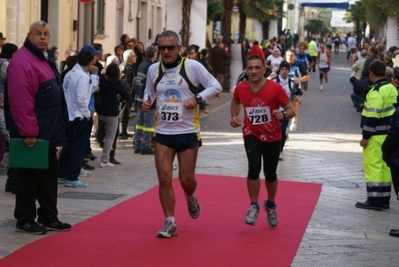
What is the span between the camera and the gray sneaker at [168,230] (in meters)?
8.49

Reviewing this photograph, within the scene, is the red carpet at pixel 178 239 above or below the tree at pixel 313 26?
below

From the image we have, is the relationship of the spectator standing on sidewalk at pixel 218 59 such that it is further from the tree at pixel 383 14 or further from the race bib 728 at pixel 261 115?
the race bib 728 at pixel 261 115

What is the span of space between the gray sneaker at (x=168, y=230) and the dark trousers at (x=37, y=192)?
1059mm

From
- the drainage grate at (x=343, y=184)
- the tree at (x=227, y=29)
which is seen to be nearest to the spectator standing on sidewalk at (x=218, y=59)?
the tree at (x=227, y=29)

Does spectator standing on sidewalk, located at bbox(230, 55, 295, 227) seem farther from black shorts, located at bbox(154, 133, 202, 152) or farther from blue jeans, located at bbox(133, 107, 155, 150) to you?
blue jeans, located at bbox(133, 107, 155, 150)

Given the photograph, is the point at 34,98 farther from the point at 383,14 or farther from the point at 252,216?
the point at 383,14

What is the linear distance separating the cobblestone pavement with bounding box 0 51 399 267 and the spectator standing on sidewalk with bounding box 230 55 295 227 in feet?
2.45

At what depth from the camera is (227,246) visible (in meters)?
8.27

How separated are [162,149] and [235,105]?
4.01 feet

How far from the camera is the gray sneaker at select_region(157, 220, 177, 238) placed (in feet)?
27.9

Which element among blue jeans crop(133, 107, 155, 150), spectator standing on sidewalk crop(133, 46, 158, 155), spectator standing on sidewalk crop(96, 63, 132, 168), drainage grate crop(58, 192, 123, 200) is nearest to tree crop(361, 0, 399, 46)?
spectator standing on sidewalk crop(133, 46, 158, 155)

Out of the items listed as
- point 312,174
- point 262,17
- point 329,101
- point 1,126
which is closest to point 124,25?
point 329,101

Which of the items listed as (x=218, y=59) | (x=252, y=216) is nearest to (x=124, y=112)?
(x=252, y=216)

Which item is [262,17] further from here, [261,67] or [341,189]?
[261,67]
